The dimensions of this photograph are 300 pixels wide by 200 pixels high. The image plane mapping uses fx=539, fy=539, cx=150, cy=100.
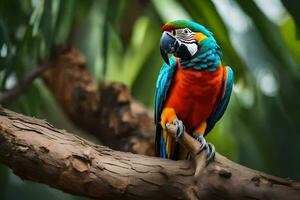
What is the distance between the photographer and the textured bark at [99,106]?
2.11m

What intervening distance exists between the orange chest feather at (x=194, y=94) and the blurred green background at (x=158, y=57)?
35 cm

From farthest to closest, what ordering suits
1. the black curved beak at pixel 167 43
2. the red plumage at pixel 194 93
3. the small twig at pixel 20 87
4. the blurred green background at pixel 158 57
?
the small twig at pixel 20 87, the blurred green background at pixel 158 57, the red plumage at pixel 194 93, the black curved beak at pixel 167 43

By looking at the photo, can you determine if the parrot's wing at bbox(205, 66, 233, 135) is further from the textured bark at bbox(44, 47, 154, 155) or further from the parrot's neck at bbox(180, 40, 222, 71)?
the textured bark at bbox(44, 47, 154, 155)

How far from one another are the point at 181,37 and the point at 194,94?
0.24m

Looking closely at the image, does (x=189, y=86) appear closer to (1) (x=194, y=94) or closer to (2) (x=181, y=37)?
(1) (x=194, y=94)

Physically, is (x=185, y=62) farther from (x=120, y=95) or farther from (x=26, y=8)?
(x=26, y=8)

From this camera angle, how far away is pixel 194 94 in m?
1.35

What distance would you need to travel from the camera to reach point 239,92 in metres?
2.28

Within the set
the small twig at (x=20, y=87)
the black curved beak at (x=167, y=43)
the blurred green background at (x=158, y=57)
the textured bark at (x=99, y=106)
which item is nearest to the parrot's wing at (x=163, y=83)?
the black curved beak at (x=167, y=43)

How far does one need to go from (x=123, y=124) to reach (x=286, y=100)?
78 cm

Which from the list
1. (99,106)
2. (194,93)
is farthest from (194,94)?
(99,106)

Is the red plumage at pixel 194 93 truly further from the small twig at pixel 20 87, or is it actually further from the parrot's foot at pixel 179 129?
the small twig at pixel 20 87

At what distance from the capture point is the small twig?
6.68ft

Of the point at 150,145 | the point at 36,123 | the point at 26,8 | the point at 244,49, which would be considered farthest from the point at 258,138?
the point at 36,123
